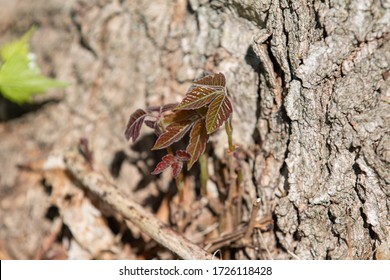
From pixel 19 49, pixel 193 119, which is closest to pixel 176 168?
pixel 193 119

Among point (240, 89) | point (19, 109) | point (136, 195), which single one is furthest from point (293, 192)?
point (19, 109)

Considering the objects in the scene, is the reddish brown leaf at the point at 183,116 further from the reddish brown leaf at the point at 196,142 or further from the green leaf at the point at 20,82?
the green leaf at the point at 20,82

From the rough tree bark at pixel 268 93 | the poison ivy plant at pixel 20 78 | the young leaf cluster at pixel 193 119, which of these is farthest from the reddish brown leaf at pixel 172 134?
the poison ivy plant at pixel 20 78

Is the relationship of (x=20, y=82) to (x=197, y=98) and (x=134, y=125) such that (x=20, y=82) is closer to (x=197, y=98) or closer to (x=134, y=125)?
Result: (x=134, y=125)

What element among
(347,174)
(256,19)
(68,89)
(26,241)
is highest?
(256,19)

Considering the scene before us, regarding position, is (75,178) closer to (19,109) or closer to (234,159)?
(19,109)

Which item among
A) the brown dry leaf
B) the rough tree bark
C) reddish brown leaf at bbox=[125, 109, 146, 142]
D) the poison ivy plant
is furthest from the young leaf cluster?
the poison ivy plant
